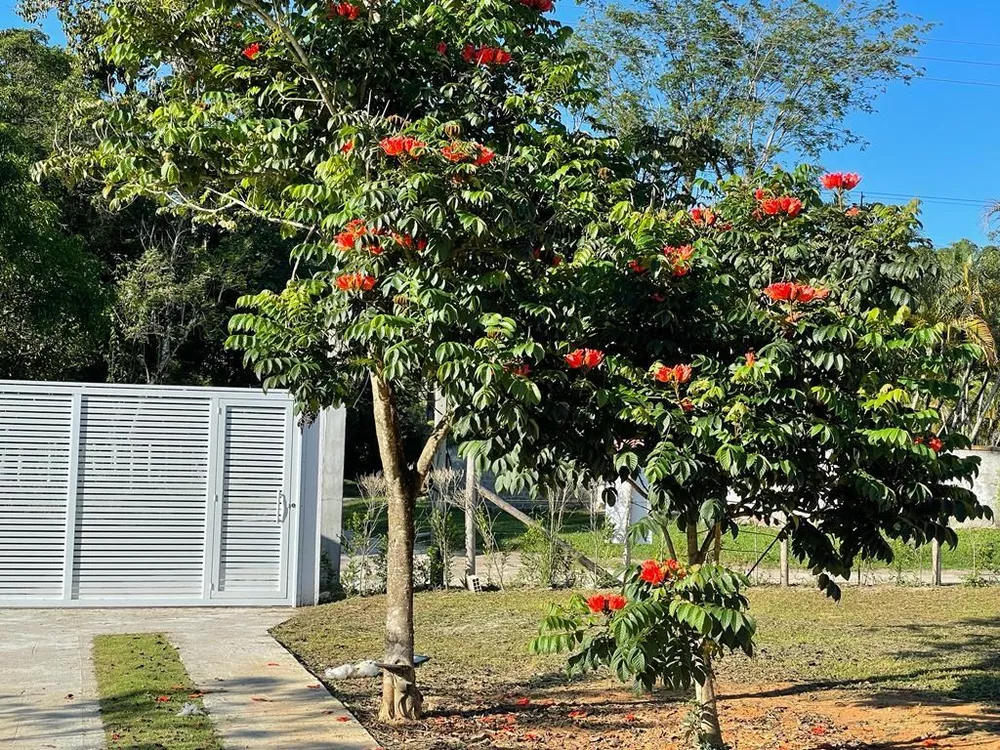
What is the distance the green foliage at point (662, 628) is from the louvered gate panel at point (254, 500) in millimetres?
6665

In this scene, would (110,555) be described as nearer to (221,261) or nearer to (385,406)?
(385,406)

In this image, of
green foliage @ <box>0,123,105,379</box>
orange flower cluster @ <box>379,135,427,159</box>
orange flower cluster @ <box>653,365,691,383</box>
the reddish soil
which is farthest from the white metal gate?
orange flower cluster @ <box>653,365,691,383</box>

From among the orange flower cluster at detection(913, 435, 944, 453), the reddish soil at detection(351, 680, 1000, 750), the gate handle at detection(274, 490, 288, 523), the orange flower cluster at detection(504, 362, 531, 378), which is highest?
the orange flower cluster at detection(504, 362, 531, 378)

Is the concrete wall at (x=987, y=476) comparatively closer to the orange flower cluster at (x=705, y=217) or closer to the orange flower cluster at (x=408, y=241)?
the orange flower cluster at (x=705, y=217)

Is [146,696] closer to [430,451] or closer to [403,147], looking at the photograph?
[430,451]

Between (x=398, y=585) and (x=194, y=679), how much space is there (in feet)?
6.61

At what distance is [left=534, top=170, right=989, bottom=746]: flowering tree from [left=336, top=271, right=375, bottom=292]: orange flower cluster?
1.20 metres

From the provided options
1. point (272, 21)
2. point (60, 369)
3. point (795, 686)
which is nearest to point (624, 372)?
point (272, 21)

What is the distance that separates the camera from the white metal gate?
11.0m

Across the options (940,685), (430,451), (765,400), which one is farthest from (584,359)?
(940,685)

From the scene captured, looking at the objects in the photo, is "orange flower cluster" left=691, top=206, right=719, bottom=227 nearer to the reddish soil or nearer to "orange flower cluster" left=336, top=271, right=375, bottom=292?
"orange flower cluster" left=336, top=271, right=375, bottom=292

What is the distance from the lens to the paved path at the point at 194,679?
20.5 ft

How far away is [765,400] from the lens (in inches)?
199

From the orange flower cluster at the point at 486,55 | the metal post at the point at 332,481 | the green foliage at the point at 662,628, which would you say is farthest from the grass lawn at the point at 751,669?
the orange flower cluster at the point at 486,55
